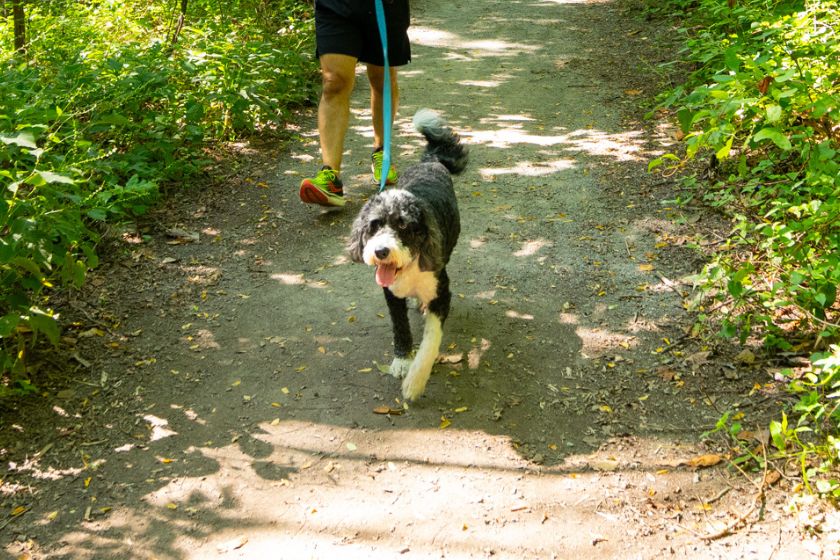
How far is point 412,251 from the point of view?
3.53m

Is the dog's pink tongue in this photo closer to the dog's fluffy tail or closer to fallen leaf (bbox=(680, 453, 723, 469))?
the dog's fluffy tail

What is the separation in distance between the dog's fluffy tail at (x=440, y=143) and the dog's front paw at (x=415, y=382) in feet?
4.99

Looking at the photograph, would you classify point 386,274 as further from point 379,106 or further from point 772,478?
point 379,106

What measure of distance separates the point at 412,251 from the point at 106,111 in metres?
3.45

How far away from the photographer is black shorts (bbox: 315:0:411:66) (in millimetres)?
5086

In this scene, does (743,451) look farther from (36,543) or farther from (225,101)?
(225,101)

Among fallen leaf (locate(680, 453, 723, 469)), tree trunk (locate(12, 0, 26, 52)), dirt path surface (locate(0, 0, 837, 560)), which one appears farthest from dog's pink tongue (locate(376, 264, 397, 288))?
tree trunk (locate(12, 0, 26, 52))

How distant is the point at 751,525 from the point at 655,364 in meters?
1.18

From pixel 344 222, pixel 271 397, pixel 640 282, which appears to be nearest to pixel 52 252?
pixel 271 397

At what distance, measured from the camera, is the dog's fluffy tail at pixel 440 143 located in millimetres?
4504

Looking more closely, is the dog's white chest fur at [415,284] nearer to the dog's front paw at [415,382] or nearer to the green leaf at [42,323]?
the dog's front paw at [415,382]

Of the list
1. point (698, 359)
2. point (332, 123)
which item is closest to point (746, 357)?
point (698, 359)

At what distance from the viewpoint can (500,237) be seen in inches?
209

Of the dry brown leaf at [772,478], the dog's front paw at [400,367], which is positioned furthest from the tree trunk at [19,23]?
the dry brown leaf at [772,478]
